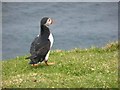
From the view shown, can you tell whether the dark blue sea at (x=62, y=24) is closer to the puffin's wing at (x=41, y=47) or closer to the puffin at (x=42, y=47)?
the puffin at (x=42, y=47)

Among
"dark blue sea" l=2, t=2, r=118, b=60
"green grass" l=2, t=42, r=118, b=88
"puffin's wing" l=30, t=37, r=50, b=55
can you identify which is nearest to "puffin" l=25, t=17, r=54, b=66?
"puffin's wing" l=30, t=37, r=50, b=55

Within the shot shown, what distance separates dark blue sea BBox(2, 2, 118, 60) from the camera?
39906mm

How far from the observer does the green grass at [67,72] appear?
18.5m

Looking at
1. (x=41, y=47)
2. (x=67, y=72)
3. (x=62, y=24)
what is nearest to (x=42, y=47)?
(x=41, y=47)

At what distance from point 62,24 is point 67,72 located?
1015 inches

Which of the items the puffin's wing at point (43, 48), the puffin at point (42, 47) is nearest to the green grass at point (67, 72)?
the puffin at point (42, 47)

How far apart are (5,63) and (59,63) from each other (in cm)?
374

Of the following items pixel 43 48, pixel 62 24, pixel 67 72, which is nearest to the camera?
pixel 67 72

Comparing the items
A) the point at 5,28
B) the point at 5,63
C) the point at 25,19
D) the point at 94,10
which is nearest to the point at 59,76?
Answer: the point at 5,63

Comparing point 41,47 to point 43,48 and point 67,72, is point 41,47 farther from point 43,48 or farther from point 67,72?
point 67,72

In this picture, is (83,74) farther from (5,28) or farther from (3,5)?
(3,5)

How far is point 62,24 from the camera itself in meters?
46.4

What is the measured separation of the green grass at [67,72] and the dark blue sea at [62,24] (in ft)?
39.4

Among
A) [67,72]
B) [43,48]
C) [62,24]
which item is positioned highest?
[43,48]
